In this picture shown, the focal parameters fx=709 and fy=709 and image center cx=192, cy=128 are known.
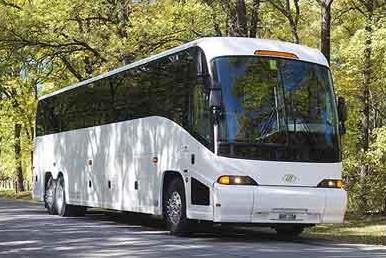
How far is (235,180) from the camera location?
12.7 metres

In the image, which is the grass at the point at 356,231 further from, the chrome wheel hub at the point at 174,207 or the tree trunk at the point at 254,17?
the tree trunk at the point at 254,17

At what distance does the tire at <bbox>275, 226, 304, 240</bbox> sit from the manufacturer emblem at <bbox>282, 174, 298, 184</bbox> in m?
1.82

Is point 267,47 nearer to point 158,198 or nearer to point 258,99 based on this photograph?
point 258,99

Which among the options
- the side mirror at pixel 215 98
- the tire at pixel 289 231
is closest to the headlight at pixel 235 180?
the side mirror at pixel 215 98

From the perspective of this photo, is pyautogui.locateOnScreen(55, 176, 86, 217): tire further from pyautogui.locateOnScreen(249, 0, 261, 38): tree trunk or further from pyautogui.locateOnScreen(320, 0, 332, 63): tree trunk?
pyautogui.locateOnScreen(249, 0, 261, 38): tree trunk

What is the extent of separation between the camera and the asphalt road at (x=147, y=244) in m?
11.1

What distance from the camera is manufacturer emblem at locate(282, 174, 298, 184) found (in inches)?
510

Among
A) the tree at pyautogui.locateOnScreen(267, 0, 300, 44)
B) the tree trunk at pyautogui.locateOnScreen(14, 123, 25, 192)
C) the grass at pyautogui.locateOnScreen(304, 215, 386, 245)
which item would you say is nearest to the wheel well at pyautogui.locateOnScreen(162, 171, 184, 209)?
the grass at pyautogui.locateOnScreen(304, 215, 386, 245)

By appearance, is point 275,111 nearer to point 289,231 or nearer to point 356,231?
point 289,231

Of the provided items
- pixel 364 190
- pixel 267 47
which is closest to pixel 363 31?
pixel 364 190

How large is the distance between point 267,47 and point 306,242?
382 cm

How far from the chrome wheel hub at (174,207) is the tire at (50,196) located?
8460 millimetres

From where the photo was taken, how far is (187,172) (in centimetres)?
1371

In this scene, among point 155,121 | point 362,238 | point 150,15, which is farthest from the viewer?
point 150,15
